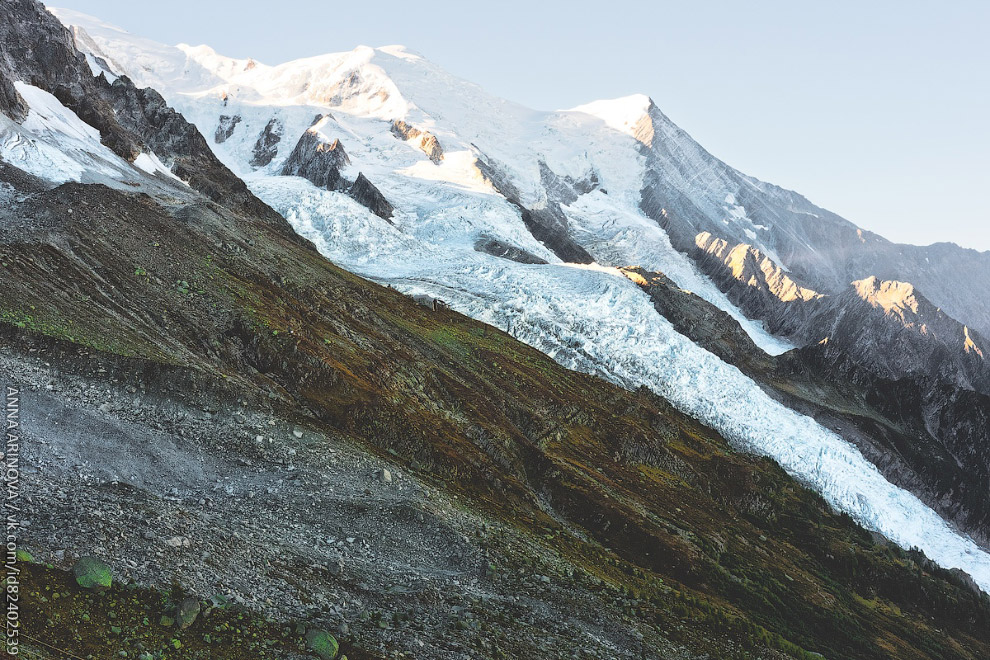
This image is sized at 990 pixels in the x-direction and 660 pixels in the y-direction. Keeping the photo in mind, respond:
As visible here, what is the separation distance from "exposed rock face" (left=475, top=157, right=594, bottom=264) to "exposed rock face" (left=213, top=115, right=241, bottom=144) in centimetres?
6639

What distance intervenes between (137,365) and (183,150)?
8350 cm

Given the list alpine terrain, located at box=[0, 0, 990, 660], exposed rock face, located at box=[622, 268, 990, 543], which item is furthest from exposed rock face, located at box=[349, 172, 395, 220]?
exposed rock face, located at box=[622, 268, 990, 543]

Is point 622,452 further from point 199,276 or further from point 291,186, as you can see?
point 291,186

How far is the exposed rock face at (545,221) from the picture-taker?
127000 mm

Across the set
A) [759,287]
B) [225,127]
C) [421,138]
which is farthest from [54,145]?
[759,287]

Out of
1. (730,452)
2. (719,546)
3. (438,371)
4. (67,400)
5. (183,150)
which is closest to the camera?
(67,400)

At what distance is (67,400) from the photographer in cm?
2180

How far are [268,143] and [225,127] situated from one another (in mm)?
18064

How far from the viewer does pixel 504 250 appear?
106 meters

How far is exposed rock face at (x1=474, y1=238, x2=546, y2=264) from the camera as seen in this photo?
340ft

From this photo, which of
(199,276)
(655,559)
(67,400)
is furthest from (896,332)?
(67,400)

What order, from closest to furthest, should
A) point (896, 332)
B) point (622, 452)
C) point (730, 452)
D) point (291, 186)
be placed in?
point (622, 452) < point (730, 452) < point (291, 186) < point (896, 332)

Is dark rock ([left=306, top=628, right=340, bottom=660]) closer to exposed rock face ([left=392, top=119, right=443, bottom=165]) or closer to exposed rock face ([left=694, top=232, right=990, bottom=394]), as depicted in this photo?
exposed rock face ([left=694, top=232, right=990, bottom=394])

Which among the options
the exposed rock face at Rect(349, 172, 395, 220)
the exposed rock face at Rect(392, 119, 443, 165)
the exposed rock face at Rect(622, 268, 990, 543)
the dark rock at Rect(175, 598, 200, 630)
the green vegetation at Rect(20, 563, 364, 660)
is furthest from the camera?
the exposed rock face at Rect(392, 119, 443, 165)
